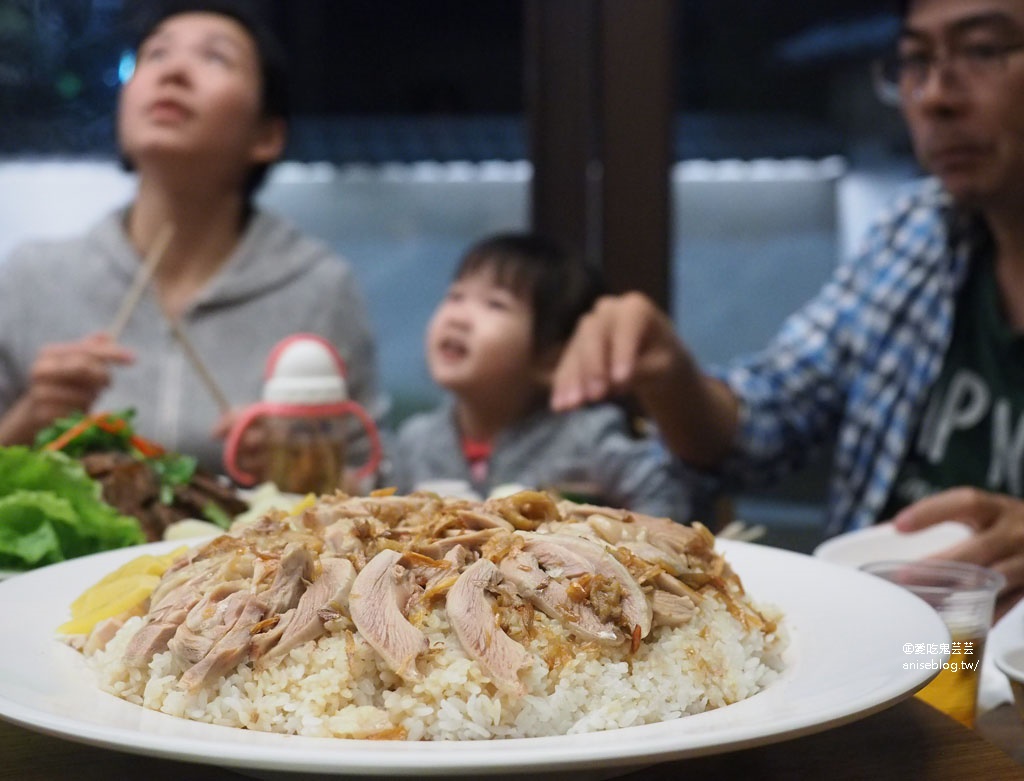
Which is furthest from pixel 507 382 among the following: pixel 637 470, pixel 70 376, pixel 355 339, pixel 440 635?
pixel 440 635

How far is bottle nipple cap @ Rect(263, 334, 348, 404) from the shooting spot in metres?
1.46

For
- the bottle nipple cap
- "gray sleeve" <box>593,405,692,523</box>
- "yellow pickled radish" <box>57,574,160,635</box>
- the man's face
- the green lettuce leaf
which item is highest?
the man's face

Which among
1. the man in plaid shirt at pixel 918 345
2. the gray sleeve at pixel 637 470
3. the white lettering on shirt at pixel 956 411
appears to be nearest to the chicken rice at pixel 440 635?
the man in plaid shirt at pixel 918 345

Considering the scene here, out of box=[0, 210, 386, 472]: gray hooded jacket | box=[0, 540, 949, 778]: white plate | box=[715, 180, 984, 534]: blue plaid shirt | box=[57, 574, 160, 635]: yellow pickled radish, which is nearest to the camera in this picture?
box=[0, 540, 949, 778]: white plate

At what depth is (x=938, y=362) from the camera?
2.04 m

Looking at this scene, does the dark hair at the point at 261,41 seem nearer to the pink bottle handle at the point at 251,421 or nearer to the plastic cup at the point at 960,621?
the pink bottle handle at the point at 251,421

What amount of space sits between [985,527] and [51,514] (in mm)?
1023

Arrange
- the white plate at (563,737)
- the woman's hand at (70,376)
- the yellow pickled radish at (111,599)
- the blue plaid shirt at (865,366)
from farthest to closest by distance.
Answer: the blue plaid shirt at (865,366) → the woman's hand at (70,376) → the yellow pickled radish at (111,599) → the white plate at (563,737)

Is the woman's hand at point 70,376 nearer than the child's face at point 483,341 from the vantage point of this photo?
Yes

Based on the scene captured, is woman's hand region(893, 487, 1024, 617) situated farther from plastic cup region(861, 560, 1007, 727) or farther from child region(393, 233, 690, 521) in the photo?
child region(393, 233, 690, 521)

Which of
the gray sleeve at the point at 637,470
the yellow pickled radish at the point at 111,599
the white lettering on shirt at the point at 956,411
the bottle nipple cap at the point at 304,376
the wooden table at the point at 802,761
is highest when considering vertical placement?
the bottle nipple cap at the point at 304,376

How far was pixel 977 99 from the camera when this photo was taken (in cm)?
195

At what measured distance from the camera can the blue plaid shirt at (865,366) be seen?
207cm

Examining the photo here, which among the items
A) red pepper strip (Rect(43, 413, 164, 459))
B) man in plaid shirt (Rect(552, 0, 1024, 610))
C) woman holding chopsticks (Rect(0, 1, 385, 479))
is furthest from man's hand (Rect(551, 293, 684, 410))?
woman holding chopsticks (Rect(0, 1, 385, 479))
